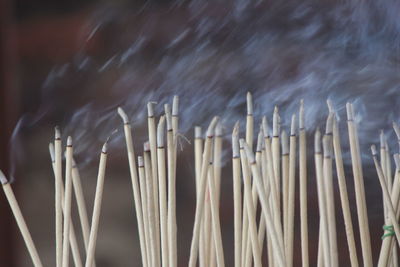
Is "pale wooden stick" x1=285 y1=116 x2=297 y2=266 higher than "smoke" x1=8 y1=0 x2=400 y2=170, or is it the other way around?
"smoke" x1=8 y1=0 x2=400 y2=170

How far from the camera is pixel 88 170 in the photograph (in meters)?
0.97

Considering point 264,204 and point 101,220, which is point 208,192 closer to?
point 264,204

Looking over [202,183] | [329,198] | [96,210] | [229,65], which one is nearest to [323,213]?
[329,198]

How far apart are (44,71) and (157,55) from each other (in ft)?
0.66

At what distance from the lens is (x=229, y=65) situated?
2.91ft

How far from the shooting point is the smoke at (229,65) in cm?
82

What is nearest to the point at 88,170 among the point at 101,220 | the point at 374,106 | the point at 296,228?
the point at 101,220

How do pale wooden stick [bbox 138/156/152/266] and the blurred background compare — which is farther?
the blurred background

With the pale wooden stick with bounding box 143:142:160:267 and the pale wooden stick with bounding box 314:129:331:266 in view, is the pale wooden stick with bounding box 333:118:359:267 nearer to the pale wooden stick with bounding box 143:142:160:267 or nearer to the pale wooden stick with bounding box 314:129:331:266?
the pale wooden stick with bounding box 314:129:331:266

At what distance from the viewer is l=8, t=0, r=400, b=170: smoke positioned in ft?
2.68

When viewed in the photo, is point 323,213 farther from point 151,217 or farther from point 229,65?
point 229,65

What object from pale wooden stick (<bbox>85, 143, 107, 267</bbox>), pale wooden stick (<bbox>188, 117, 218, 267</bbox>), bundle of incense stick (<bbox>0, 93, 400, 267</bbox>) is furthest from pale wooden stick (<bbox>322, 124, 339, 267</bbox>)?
pale wooden stick (<bbox>85, 143, 107, 267</bbox>)

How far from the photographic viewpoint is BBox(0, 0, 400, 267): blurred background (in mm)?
821

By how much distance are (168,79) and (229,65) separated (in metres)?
0.10
